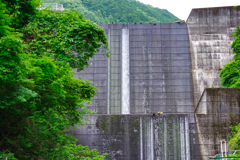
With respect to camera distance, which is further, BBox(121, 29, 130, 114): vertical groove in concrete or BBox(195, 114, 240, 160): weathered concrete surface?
BBox(121, 29, 130, 114): vertical groove in concrete

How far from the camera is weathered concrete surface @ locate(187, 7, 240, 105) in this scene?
3031 centimetres

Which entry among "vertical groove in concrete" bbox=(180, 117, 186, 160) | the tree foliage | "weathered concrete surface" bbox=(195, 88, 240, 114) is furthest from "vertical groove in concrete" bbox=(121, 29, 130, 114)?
"weathered concrete surface" bbox=(195, 88, 240, 114)

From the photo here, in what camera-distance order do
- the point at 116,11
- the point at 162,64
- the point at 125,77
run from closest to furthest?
1. the point at 125,77
2. the point at 162,64
3. the point at 116,11

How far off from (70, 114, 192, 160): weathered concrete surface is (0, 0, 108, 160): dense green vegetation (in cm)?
320

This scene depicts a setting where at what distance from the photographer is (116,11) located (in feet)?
160

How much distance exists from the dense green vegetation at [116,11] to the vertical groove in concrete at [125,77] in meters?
13.3

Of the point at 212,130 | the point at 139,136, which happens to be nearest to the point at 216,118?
the point at 212,130

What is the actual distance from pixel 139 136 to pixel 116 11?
33.9 meters

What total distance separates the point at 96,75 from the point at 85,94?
52.5ft

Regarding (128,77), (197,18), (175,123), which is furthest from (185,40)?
(175,123)

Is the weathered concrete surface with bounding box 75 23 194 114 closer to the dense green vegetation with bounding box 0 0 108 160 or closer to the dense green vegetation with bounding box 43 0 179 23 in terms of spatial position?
the dense green vegetation with bounding box 43 0 179 23

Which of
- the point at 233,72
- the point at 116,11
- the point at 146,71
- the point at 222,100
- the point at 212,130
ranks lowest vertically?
the point at 212,130

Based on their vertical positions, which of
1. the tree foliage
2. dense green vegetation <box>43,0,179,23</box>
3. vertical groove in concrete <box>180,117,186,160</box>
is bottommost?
vertical groove in concrete <box>180,117,186,160</box>

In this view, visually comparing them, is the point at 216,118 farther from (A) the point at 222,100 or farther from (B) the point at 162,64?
(B) the point at 162,64
